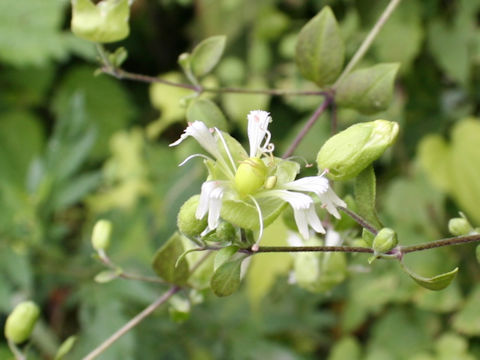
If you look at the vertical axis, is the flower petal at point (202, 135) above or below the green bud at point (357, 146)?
above

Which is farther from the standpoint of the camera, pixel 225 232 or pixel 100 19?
pixel 100 19

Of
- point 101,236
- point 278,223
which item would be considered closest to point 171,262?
point 101,236

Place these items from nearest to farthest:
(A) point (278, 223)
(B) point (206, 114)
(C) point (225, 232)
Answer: (C) point (225, 232), (B) point (206, 114), (A) point (278, 223)

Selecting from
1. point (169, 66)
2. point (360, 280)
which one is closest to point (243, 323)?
point (360, 280)

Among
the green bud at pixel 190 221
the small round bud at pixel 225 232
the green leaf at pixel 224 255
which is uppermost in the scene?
the green bud at pixel 190 221

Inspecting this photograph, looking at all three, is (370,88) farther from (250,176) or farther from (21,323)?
(21,323)

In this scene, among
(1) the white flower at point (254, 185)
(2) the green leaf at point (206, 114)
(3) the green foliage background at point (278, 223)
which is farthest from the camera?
(3) the green foliage background at point (278, 223)

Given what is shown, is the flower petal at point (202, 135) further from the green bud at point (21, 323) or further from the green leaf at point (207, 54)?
the green bud at point (21, 323)

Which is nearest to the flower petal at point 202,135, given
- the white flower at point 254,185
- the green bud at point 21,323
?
the white flower at point 254,185
